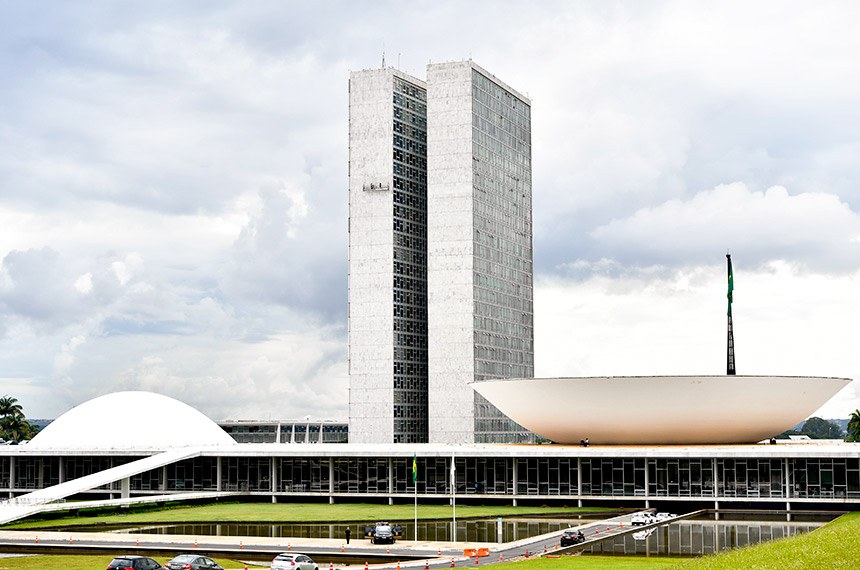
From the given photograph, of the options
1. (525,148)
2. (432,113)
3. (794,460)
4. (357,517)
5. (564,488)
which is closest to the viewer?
(357,517)

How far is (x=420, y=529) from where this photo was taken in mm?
65875

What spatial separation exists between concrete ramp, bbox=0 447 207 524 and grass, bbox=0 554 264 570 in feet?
63.4

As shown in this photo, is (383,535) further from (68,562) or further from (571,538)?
(68,562)

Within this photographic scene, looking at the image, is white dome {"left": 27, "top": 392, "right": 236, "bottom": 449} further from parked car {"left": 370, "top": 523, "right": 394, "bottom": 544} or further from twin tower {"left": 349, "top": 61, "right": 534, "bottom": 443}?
parked car {"left": 370, "top": 523, "right": 394, "bottom": 544}

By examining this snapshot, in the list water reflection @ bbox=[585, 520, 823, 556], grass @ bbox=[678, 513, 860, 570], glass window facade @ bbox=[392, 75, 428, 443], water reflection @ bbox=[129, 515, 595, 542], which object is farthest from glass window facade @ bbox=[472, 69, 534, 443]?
grass @ bbox=[678, 513, 860, 570]

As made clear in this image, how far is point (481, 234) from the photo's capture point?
463ft

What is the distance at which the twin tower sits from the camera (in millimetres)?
138500

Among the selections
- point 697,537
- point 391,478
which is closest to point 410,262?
point 391,478

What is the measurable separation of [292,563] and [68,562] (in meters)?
11.5

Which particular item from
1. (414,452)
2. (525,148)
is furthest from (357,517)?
(525,148)

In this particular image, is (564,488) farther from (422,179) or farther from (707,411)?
(422,179)

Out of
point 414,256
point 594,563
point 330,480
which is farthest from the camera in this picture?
point 414,256

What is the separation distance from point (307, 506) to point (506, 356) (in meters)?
66.2

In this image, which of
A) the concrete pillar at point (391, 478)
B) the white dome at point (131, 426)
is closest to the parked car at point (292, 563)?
the concrete pillar at point (391, 478)
